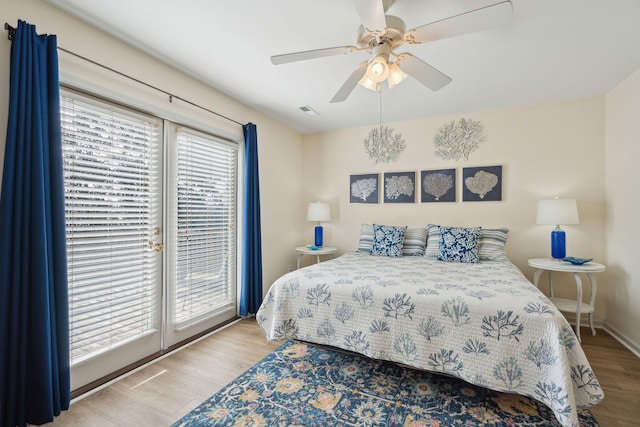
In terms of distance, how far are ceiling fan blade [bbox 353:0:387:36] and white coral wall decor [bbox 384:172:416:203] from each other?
2.47 m

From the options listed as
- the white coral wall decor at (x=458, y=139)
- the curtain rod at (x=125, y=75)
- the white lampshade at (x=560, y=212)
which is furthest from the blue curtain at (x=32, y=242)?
the white lampshade at (x=560, y=212)

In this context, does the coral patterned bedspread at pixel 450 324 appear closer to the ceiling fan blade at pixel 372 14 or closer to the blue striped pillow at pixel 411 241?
the blue striped pillow at pixel 411 241

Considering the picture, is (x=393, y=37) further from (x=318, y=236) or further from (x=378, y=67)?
(x=318, y=236)

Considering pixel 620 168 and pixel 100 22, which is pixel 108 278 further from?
pixel 620 168

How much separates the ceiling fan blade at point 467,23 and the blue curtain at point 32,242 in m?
2.06

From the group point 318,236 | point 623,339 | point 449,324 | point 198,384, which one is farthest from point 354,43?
point 623,339

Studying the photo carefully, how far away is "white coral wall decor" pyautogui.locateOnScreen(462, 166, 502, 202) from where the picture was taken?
11.4ft

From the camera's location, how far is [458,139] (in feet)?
12.0

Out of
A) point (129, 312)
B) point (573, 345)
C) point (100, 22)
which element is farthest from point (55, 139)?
point (573, 345)

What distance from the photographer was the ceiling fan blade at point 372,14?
1.38 m

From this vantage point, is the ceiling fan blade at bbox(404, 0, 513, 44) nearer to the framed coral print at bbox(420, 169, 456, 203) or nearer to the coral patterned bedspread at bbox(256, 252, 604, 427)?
the coral patterned bedspread at bbox(256, 252, 604, 427)

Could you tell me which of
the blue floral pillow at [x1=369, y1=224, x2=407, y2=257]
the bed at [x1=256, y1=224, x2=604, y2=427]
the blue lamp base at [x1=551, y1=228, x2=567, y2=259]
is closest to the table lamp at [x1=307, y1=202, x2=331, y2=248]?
the blue floral pillow at [x1=369, y1=224, x2=407, y2=257]

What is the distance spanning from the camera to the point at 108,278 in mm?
2068

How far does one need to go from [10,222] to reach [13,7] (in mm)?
1190
